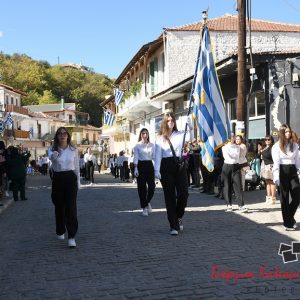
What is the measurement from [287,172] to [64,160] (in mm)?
3574

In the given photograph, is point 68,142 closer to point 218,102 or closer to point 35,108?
point 218,102

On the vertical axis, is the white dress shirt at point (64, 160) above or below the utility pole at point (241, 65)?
below

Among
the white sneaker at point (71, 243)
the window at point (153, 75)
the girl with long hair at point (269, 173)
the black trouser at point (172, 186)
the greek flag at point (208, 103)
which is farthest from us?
the window at point (153, 75)

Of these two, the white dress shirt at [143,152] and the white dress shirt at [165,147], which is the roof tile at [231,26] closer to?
the white dress shirt at [143,152]

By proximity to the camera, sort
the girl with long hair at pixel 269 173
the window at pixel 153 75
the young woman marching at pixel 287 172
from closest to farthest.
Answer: the young woman marching at pixel 287 172 < the girl with long hair at pixel 269 173 < the window at pixel 153 75

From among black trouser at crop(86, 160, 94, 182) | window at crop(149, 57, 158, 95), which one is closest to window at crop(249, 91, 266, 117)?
black trouser at crop(86, 160, 94, 182)

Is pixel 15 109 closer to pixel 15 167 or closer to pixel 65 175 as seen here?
pixel 15 167

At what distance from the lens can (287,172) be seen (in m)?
8.02

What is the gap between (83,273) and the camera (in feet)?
18.2

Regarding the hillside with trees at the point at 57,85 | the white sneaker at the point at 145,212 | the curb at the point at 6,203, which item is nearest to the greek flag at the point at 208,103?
the white sneaker at the point at 145,212

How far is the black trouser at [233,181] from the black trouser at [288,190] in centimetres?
234

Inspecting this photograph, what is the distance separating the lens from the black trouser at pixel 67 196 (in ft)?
23.6

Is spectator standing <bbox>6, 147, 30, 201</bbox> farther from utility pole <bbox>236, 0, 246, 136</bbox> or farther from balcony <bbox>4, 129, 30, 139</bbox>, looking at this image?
balcony <bbox>4, 129, 30, 139</bbox>

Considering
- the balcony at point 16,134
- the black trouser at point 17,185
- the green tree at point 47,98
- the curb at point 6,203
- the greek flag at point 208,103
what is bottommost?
the curb at point 6,203
